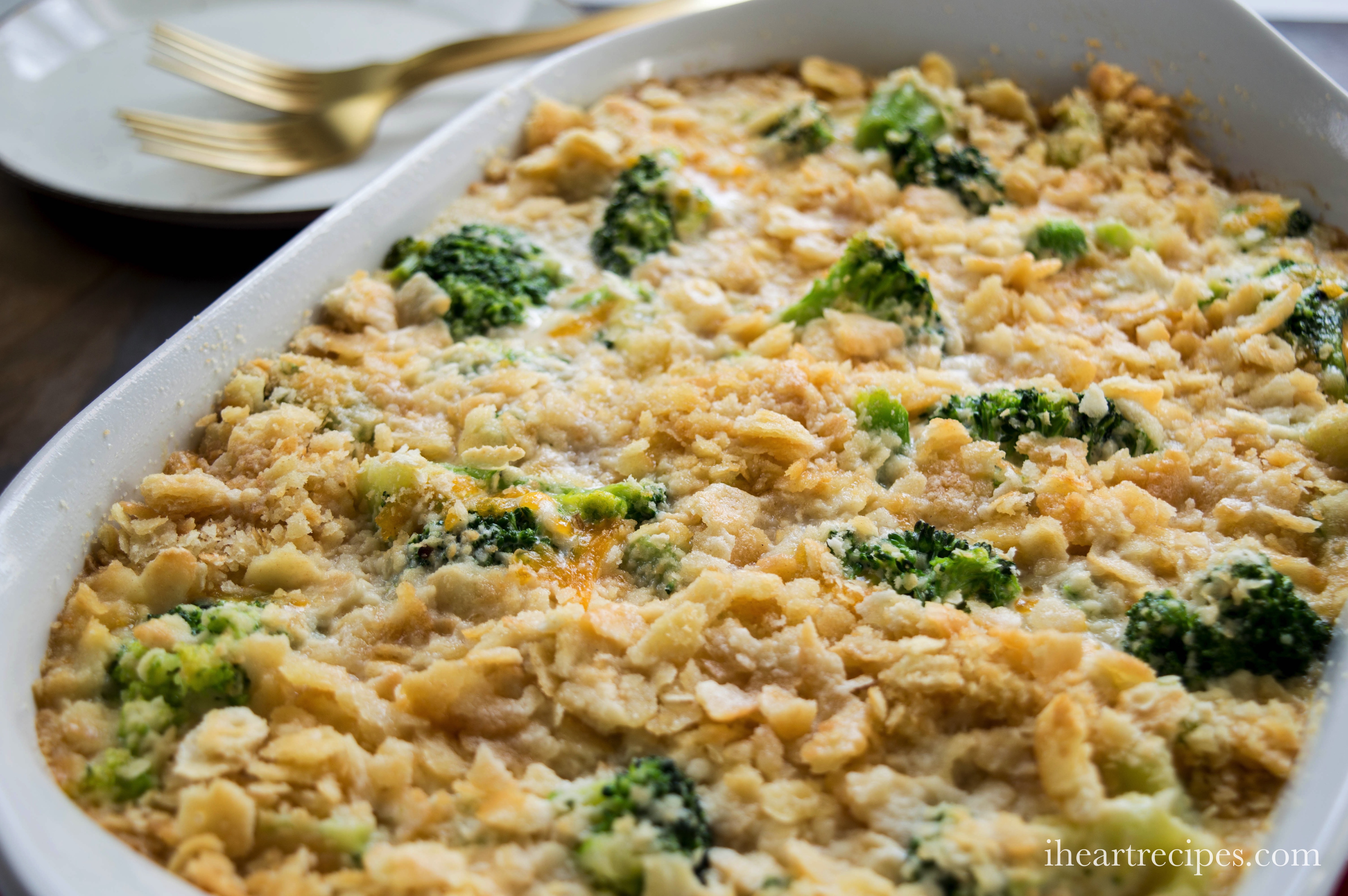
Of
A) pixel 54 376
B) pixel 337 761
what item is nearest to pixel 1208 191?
pixel 337 761

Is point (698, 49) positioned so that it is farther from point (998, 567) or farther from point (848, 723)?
point (848, 723)

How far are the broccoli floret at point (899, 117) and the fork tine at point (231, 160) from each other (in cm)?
136

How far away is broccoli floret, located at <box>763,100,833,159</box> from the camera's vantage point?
7.99ft

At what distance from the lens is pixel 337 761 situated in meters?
1.28

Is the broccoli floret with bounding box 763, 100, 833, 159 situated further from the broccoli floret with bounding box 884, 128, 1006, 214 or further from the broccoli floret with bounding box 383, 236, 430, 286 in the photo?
the broccoli floret with bounding box 383, 236, 430, 286

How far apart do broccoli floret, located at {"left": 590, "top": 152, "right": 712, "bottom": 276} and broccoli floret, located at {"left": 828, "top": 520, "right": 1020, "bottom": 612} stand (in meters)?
0.87

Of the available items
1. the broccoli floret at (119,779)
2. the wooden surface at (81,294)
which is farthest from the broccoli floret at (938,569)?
the wooden surface at (81,294)

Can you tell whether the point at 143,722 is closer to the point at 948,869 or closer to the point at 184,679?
the point at 184,679

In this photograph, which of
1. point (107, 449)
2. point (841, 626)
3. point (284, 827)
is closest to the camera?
point (284, 827)

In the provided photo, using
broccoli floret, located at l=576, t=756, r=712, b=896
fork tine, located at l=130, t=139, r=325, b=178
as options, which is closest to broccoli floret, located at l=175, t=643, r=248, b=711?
broccoli floret, located at l=576, t=756, r=712, b=896

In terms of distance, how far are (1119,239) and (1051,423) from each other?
623 mm

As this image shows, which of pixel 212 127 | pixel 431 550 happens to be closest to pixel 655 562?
pixel 431 550

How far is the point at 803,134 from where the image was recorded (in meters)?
2.44

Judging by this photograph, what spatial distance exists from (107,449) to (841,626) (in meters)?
1.10
